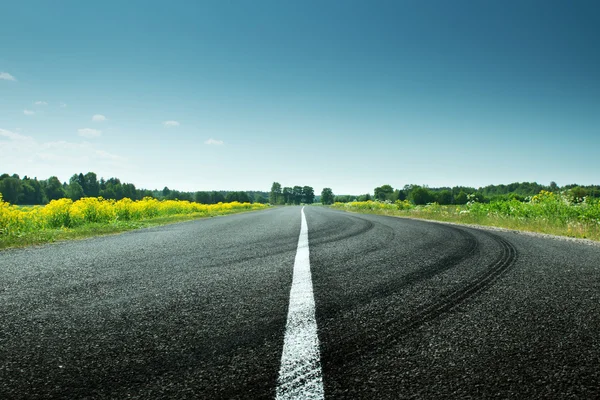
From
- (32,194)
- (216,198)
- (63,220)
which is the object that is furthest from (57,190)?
(63,220)

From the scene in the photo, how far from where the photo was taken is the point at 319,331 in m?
1.80

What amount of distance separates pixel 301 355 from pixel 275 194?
604 feet

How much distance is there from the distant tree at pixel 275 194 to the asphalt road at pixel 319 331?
17581cm

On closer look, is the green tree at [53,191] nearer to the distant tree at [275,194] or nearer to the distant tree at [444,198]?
the distant tree at [275,194]

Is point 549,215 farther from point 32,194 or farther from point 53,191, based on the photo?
point 53,191

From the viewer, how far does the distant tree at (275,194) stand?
18055 cm

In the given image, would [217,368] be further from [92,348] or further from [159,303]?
[159,303]

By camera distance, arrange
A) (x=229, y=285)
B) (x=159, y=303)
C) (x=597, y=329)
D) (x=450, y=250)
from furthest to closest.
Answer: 1. (x=450, y=250)
2. (x=229, y=285)
3. (x=159, y=303)
4. (x=597, y=329)

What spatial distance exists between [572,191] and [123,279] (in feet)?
57.5

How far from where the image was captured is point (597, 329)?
192cm

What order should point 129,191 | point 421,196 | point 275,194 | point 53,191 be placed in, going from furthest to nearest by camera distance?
point 275,194
point 421,196
point 129,191
point 53,191

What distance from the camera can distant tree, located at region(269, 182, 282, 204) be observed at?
181 m

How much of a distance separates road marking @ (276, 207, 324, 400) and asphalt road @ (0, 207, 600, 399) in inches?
1.5

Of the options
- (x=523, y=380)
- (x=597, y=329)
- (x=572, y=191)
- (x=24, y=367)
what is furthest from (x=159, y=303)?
(x=572, y=191)
